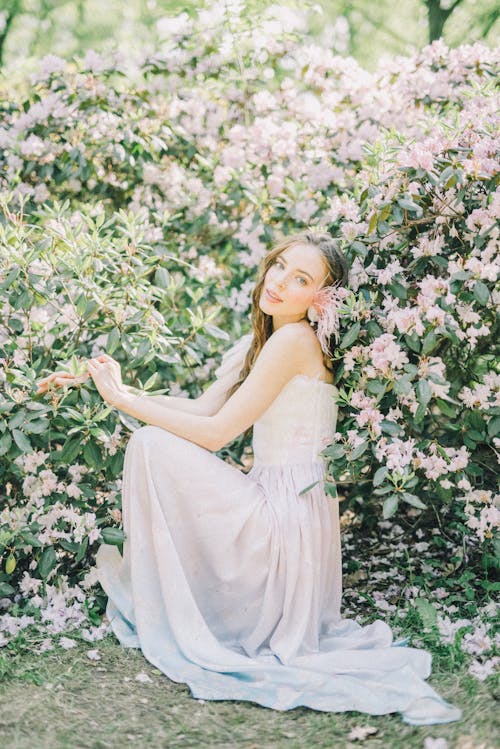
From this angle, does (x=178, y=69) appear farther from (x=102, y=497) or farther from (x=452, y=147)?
(x=102, y=497)

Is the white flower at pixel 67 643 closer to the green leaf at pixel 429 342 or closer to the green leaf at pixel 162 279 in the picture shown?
the green leaf at pixel 162 279

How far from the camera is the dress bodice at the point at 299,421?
2.75 metres

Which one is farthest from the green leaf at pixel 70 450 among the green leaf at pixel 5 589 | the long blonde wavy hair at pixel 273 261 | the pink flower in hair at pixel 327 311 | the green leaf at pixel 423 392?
the green leaf at pixel 423 392

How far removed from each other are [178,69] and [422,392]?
8.65 feet

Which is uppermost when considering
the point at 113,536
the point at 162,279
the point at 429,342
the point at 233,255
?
the point at 429,342

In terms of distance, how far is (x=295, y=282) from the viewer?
278 cm

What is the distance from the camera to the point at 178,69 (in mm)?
4355

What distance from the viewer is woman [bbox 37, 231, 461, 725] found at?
2.49 metres

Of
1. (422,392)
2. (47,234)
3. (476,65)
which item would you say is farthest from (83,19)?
(422,392)

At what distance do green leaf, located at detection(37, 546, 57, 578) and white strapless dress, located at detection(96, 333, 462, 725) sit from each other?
293 millimetres

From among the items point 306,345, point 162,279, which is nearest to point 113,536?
point 306,345

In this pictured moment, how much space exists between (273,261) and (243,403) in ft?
1.76

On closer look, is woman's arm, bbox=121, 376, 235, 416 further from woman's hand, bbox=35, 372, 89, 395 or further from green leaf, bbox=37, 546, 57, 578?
green leaf, bbox=37, 546, 57, 578

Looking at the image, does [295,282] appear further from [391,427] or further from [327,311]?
[391,427]
